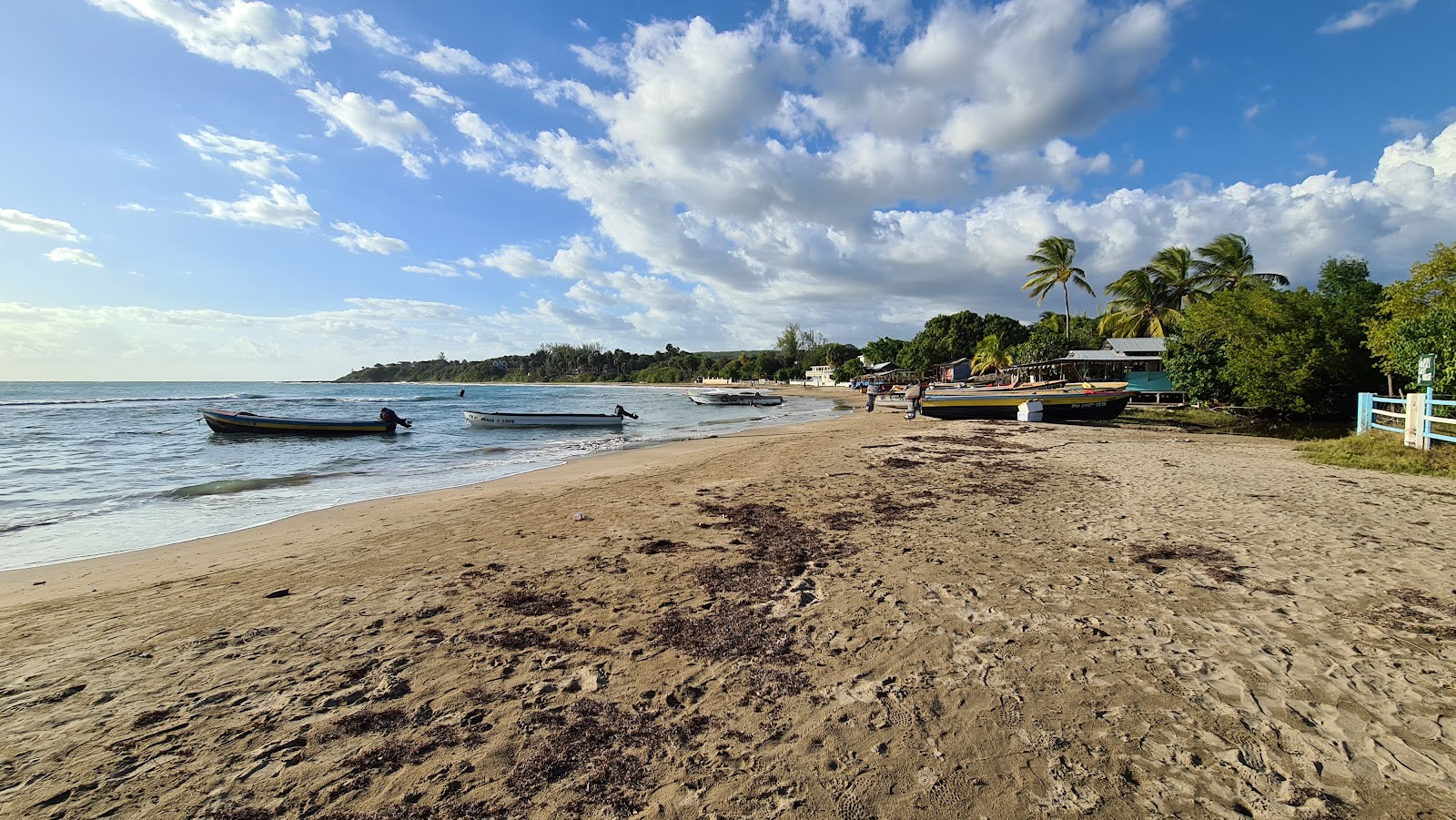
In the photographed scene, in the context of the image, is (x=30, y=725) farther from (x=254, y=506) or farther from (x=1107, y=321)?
(x=1107, y=321)

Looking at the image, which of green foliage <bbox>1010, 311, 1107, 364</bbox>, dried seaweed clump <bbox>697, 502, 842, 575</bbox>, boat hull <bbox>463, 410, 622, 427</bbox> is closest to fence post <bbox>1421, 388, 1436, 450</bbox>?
dried seaweed clump <bbox>697, 502, 842, 575</bbox>

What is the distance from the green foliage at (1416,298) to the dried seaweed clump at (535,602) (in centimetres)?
1863

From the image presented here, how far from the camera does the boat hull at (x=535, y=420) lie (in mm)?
26047

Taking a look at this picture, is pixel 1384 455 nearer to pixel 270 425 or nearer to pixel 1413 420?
pixel 1413 420

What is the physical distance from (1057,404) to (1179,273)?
916 inches

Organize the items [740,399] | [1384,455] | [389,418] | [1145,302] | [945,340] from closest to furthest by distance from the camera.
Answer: [1384,455]
[389,418]
[1145,302]
[740,399]
[945,340]

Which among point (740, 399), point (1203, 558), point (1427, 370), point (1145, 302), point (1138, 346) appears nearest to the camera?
point (1203, 558)

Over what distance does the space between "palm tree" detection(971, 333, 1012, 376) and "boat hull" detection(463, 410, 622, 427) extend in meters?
35.9

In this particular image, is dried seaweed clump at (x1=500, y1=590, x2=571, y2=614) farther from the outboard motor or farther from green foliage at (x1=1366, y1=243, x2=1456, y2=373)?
the outboard motor

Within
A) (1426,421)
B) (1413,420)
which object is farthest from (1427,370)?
(1426,421)

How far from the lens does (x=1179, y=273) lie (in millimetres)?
34094

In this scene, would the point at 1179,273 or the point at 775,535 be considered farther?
the point at 1179,273

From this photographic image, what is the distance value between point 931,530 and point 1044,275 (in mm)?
38401

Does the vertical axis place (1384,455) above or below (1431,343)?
below
